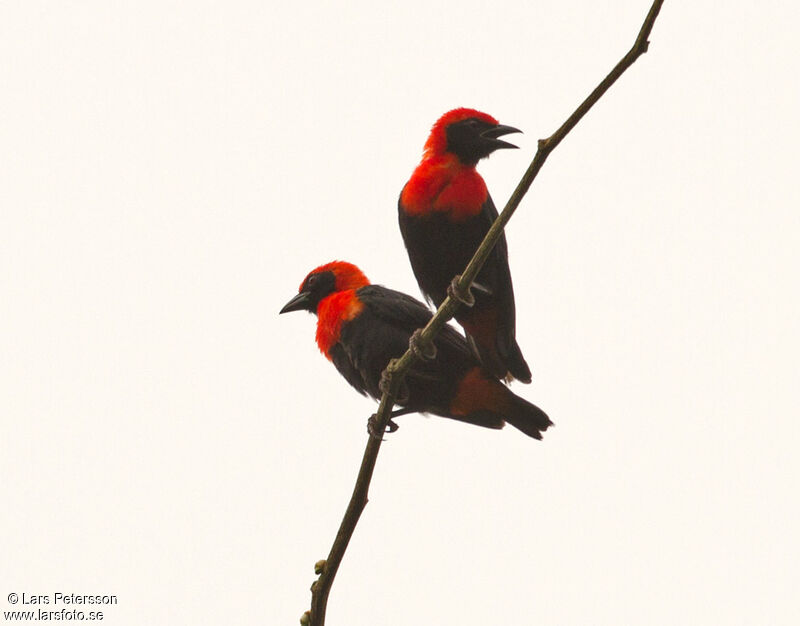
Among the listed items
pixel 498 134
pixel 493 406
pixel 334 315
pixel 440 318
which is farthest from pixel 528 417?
pixel 440 318

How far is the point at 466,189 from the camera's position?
16.6 feet

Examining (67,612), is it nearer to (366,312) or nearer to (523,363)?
(366,312)

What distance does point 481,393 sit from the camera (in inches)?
196

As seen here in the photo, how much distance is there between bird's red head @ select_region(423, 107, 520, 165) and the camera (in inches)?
200

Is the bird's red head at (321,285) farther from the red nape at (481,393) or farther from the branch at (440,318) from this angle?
the branch at (440,318)

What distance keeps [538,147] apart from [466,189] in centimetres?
225

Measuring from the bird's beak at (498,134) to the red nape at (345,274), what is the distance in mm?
1174

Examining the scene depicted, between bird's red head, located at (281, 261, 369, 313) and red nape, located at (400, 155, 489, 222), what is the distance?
0.73 meters

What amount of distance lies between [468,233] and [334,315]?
83 cm

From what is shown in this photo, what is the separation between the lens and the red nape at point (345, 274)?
18.8ft

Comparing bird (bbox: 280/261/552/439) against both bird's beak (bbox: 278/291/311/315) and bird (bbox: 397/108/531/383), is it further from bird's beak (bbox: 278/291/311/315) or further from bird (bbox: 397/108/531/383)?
bird's beak (bbox: 278/291/311/315)

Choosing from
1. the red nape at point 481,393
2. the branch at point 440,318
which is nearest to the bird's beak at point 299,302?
the red nape at point 481,393

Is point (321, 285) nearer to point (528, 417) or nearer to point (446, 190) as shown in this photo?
point (446, 190)

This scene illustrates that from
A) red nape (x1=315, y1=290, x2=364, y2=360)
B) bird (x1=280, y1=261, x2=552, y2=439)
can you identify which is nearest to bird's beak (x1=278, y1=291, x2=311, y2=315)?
red nape (x1=315, y1=290, x2=364, y2=360)
